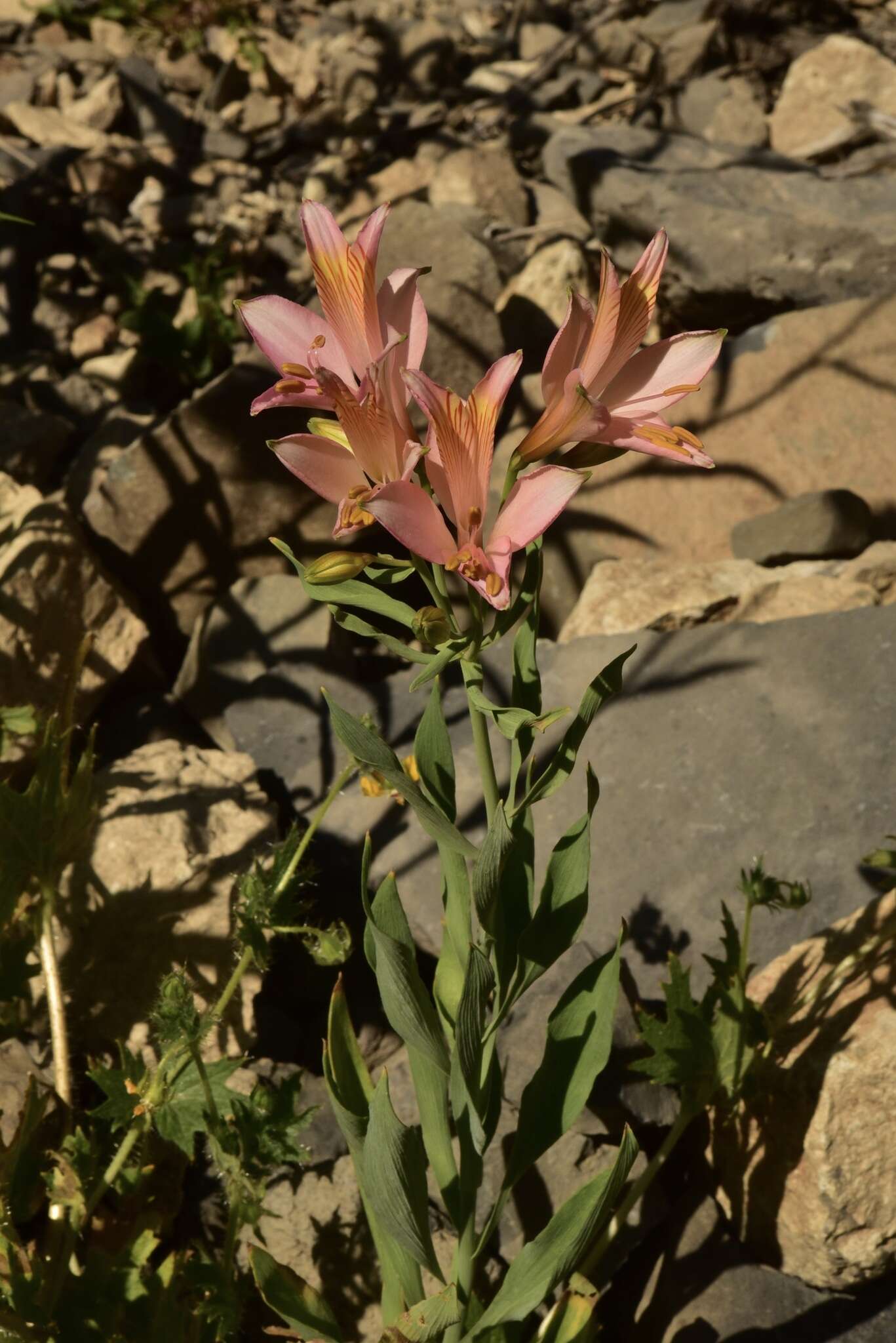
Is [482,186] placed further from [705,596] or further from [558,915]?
[558,915]

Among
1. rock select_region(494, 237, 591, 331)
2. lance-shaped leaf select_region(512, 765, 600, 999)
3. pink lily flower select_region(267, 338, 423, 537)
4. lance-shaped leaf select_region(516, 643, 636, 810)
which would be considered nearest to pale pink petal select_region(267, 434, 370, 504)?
pink lily flower select_region(267, 338, 423, 537)

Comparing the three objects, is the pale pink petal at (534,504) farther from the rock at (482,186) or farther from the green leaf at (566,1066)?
the rock at (482,186)

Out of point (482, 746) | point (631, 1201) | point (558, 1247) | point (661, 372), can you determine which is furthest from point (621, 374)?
point (631, 1201)

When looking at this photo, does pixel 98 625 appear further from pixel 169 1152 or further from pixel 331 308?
pixel 331 308

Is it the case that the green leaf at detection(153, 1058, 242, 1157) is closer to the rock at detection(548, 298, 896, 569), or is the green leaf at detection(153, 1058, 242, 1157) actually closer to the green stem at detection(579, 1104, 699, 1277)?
the green stem at detection(579, 1104, 699, 1277)

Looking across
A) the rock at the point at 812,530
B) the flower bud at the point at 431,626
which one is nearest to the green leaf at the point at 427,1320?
the flower bud at the point at 431,626
